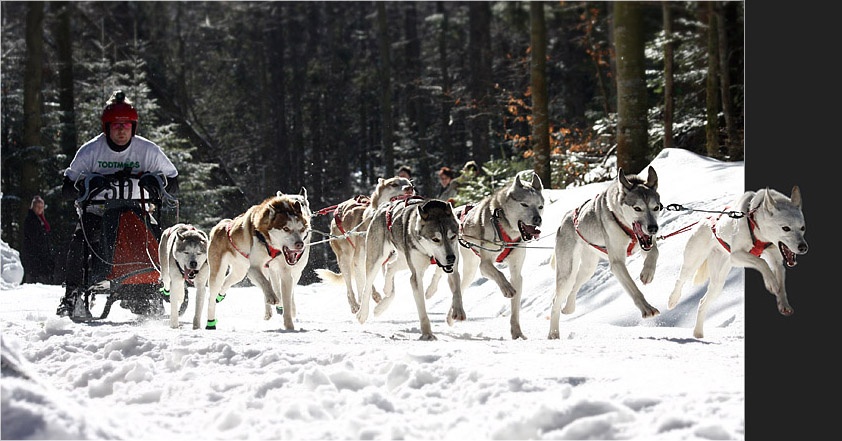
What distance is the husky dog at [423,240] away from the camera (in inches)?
274

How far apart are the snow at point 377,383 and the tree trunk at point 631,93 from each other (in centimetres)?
489

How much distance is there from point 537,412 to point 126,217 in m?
6.54

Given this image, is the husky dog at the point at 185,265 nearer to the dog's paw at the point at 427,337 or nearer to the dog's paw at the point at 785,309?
the dog's paw at the point at 427,337

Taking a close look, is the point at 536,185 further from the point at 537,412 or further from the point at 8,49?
the point at 8,49

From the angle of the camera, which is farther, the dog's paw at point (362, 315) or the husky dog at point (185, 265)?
the dog's paw at point (362, 315)

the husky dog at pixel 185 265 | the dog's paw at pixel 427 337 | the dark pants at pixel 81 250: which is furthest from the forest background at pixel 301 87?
the dog's paw at pixel 427 337

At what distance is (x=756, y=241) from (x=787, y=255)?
27 centimetres

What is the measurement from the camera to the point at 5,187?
25391 millimetres

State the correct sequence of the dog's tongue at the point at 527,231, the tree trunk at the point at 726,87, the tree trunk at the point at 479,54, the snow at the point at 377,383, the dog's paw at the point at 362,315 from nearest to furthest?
the snow at the point at 377,383
the dog's tongue at the point at 527,231
the dog's paw at the point at 362,315
the tree trunk at the point at 726,87
the tree trunk at the point at 479,54

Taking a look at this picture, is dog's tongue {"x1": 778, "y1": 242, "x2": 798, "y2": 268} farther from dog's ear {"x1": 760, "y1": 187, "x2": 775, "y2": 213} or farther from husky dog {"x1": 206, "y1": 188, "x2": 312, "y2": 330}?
husky dog {"x1": 206, "y1": 188, "x2": 312, "y2": 330}

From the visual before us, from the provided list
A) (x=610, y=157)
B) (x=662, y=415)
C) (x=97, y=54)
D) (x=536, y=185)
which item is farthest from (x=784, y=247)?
(x=97, y=54)

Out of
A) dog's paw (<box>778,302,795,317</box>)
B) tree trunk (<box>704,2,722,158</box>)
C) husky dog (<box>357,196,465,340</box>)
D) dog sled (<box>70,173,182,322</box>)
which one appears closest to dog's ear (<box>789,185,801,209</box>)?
dog's paw (<box>778,302,795,317</box>)

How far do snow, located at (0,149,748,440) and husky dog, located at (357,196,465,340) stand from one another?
0.98ft

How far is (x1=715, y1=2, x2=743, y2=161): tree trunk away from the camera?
56.0 ft
